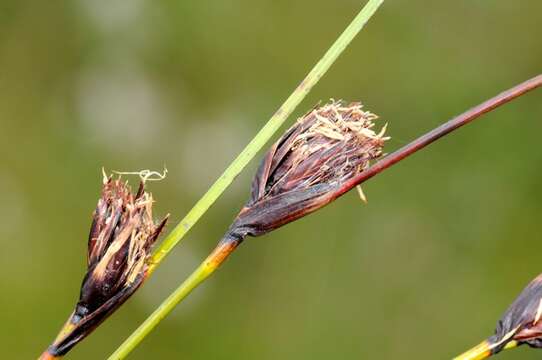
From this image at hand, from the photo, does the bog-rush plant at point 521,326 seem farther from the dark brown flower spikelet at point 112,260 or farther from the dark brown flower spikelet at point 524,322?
the dark brown flower spikelet at point 112,260

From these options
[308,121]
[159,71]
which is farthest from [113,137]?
[308,121]

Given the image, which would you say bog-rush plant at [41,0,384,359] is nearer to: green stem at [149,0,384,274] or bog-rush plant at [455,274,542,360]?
green stem at [149,0,384,274]

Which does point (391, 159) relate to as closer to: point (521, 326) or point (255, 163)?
point (521, 326)

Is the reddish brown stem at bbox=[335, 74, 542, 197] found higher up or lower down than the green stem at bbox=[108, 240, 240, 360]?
higher up

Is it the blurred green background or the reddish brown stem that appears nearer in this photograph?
the reddish brown stem

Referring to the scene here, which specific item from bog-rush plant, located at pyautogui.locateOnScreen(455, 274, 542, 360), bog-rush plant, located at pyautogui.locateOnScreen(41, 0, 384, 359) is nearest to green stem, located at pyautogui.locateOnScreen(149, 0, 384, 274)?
bog-rush plant, located at pyautogui.locateOnScreen(41, 0, 384, 359)

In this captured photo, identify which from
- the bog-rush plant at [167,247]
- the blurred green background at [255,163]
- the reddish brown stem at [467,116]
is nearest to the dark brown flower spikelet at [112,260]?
the bog-rush plant at [167,247]

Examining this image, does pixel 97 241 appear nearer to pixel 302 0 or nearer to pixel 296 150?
pixel 296 150

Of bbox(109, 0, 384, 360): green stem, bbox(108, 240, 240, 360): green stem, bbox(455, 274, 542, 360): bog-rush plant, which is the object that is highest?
bbox(109, 0, 384, 360): green stem
